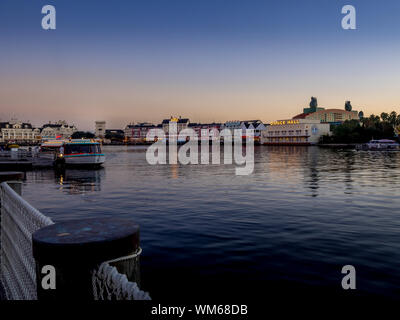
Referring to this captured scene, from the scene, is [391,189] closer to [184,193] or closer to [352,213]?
[352,213]

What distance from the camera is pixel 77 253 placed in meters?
3.04

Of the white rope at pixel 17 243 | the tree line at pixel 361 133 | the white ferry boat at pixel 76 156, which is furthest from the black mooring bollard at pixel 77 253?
the tree line at pixel 361 133

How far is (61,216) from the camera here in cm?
1975

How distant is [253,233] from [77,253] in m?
13.0

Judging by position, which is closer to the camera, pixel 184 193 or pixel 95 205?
pixel 95 205

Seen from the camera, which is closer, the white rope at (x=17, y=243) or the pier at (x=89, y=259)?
the pier at (x=89, y=259)

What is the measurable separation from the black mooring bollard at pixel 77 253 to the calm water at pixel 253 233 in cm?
664

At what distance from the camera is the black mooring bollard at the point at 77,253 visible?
3046 mm

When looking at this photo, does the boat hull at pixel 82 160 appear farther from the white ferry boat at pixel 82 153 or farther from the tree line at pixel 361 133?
the tree line at pixel 361 133

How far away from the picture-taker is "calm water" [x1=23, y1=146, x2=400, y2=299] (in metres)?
10.2

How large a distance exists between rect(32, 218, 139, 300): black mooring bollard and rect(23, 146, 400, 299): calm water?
6635 millimetres

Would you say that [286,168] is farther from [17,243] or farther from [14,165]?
[17,243]
